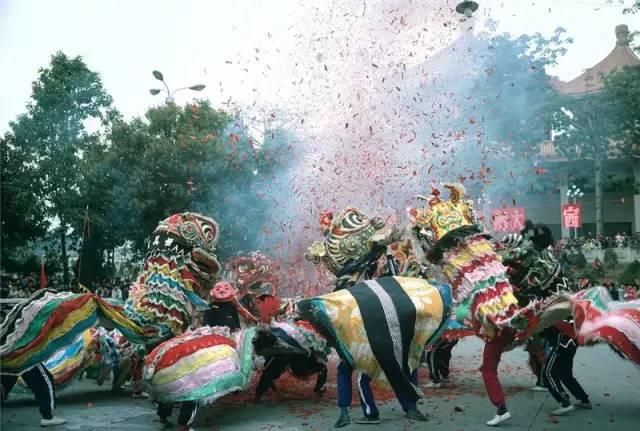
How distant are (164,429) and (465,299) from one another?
2823 mm

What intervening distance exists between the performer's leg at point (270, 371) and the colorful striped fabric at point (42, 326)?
1.86m

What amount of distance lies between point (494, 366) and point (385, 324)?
3.84 feet

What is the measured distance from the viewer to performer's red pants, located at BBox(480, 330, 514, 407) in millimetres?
5570

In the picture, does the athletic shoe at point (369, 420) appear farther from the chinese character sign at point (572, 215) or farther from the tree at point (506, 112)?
the chinese character sign at point (572, 215)

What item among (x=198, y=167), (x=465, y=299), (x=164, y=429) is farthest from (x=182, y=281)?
(x=198, y=167)

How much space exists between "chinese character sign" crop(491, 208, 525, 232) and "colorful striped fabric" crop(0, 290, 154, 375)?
11.7 meters

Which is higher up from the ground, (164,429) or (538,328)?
(538,328)

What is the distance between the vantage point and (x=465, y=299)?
569 cm

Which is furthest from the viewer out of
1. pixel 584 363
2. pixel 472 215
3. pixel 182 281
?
pixel 584 363

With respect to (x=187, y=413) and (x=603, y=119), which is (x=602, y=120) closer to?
(x=603, y=119)

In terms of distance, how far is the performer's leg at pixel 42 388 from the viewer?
225 inches

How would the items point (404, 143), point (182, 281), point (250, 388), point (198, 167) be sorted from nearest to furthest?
1. point (182, 281)
2. point (250, 388)
3. point (404, 143)
4. point (198, 167)

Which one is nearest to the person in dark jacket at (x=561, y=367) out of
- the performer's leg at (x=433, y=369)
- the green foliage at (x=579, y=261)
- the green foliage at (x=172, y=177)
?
the performer's leg at (x=433, y=369)

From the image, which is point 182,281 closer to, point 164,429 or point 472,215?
point 164,429
